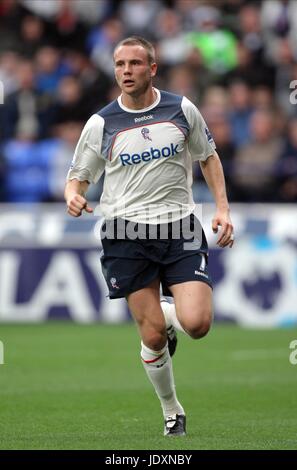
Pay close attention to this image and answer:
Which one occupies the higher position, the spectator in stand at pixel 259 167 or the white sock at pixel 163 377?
the spectator in stand at pixel 259 167

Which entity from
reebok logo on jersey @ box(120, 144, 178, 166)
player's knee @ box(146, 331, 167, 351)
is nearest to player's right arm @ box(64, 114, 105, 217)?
reebok logo on jersey @ box(120, 144, 178, 166)

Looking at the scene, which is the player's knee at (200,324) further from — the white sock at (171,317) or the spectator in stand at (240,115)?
the spectator in stand at (240,115)

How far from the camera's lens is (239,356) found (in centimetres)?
1282

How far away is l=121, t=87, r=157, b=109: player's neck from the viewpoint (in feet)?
25.8

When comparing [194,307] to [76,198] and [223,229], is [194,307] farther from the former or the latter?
[76,198]

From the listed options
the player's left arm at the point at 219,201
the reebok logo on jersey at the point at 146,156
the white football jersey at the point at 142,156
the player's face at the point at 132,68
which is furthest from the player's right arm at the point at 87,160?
the player's left arm at the point at 219,201

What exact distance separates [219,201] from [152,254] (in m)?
0.58

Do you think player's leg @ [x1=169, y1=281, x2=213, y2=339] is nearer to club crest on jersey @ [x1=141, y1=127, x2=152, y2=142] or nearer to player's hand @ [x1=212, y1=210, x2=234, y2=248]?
player's hand @ [x1=212, y1=210, x2=234, y2=248]

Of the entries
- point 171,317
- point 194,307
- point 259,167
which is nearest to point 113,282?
point 171,317

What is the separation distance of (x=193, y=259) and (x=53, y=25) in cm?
1392

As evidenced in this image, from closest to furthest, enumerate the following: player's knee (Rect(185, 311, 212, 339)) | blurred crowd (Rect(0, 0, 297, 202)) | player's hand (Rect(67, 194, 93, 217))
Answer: player's hand (Rect(67, 194, 93, 217))
player's knee (Rect(185, 311, 212, 339))
blurred crowd (Rect(0, 0, 297, 202))

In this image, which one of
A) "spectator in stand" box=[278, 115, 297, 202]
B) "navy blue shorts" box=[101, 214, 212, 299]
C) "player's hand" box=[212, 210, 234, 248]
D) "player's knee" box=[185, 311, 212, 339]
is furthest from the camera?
"spectator in stand" box=[278, 115, 297, 202]

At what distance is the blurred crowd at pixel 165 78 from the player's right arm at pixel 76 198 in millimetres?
9019

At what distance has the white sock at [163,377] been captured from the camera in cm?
783
